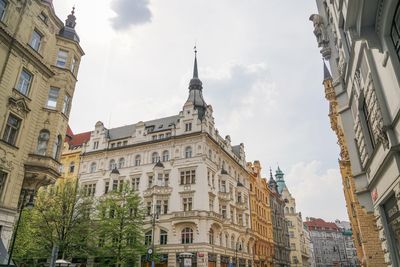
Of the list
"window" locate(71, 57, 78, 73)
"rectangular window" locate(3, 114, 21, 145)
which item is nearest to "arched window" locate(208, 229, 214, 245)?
"window" locate(71, 57, 78, 73)

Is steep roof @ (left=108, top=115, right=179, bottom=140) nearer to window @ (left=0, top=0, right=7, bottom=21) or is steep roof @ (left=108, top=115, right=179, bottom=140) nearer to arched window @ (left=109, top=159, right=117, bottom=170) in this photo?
arched window @ (left=109, top=159, right=117, bottom=170)

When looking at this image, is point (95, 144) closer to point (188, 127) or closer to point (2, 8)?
point (188, 127)

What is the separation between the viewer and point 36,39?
22344 mm

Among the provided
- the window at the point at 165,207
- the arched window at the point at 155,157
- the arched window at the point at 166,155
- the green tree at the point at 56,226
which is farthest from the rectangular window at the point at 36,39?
the window at the point at 165,207

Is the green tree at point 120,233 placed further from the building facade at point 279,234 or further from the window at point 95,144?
the building facade at point 279,234

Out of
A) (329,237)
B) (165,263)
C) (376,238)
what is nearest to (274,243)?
(165,263)

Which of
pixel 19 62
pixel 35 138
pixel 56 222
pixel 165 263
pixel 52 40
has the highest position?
pixel 52 40

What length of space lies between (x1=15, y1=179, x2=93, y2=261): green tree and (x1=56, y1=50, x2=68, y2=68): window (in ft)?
39.4

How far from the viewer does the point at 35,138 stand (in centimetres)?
2100

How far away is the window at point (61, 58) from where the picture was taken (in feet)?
79.3

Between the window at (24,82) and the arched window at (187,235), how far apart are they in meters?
26.8

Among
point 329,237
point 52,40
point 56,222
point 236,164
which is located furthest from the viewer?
point 329,237

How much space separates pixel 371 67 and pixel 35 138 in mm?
20091

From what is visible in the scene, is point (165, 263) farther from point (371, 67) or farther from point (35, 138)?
point (371, 67)
